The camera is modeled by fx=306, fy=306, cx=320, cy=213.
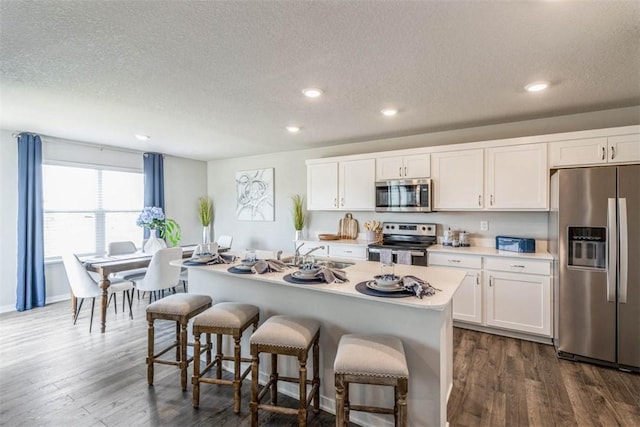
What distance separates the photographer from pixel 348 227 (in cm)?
483

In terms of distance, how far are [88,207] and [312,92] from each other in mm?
4418

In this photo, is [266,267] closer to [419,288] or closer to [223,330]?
[223,330]

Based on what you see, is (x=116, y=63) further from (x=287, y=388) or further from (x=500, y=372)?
(x=500, y=372)

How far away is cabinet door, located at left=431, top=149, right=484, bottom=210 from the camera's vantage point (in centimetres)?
358

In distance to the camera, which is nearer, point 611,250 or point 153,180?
point 611,250

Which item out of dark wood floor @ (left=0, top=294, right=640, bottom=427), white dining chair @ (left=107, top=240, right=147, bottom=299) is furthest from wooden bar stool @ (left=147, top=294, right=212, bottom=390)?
white dining chair @ (left=107, top=240, right=147, bottom=299)

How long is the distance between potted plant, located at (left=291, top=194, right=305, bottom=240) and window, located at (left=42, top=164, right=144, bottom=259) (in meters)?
2.87

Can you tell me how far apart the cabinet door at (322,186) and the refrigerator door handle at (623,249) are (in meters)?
3.09

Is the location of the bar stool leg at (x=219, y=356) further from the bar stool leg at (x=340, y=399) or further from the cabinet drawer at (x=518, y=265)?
the cabinet drawer at (x=518, y=265)

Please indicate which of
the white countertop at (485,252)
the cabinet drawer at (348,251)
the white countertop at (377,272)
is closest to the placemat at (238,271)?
the white countertop at (377,272)

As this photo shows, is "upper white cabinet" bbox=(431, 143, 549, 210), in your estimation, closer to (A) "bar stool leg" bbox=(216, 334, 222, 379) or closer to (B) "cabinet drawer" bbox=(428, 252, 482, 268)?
(B) "cabinet drawer" bbox=(428, 252, 482, 268)

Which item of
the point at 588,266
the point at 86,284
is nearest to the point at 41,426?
the point at 86,284

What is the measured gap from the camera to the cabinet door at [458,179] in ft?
11.7

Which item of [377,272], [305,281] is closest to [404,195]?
[377,272]
